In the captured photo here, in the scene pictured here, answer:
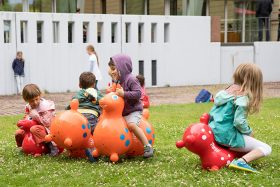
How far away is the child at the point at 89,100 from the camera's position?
25.2 feet

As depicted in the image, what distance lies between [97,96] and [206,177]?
7.23 ft

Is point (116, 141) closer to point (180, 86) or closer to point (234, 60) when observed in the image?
point (180, 86)

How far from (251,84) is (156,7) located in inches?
811

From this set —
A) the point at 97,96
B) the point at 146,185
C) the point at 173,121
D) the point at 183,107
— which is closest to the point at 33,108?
the point at 97,96

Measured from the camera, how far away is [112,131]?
703cm

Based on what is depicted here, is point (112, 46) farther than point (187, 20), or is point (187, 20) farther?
point (187, 20)

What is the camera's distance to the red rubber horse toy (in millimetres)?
6445

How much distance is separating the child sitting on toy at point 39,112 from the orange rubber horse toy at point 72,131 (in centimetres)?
42

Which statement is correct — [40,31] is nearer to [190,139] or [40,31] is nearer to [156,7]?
[156,7]

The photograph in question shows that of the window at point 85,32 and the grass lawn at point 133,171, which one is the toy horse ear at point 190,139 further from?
the window at point 85,32

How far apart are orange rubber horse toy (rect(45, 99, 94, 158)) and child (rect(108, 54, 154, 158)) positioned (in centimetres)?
60

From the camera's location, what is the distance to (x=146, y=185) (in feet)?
19.5

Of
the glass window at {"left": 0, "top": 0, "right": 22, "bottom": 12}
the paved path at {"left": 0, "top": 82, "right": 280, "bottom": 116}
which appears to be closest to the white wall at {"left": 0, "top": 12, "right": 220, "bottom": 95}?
the paved path at {"left": 0, "top": 82, "right": 280, "bottom": 116}

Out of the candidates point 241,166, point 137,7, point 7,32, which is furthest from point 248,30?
point 241,166
